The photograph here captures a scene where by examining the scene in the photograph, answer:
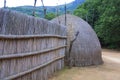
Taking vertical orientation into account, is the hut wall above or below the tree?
below

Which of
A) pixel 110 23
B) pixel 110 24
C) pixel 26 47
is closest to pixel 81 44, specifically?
pixel 26 47

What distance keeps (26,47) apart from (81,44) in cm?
831

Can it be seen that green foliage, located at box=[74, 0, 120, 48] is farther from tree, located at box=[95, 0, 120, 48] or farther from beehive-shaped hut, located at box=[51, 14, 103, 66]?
beehive-shaped hut, located at box=[51, 14, 103, 66]

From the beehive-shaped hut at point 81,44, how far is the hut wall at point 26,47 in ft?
12.1

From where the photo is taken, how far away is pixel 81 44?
1639cm

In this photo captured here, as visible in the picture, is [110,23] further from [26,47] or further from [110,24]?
[26,47]

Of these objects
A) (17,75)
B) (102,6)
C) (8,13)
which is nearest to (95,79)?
(17,75)

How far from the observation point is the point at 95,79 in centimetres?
1183

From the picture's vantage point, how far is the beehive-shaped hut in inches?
627

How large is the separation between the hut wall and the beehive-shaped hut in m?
3.68

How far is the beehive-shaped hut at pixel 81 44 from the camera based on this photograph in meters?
15.9

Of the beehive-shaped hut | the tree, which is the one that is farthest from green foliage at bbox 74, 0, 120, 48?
the beehive-shaped hut

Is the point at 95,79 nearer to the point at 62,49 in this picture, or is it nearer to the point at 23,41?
the point at 62,49

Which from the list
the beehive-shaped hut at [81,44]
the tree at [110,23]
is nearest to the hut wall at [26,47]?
the beehive-shaped hut at [81,44]
